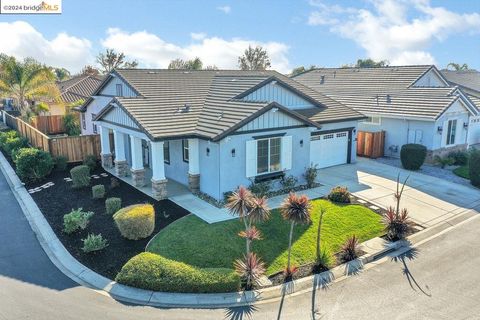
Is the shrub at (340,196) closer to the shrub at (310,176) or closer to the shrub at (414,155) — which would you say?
the shrub at (310,176)

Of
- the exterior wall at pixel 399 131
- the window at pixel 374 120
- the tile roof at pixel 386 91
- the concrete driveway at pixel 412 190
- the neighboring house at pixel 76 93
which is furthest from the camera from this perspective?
the neighboring house at pixel 76 93

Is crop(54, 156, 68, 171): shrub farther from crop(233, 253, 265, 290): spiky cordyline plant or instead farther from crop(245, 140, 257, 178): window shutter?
crop(233, 253, 265, 290): spiky cordyline plant

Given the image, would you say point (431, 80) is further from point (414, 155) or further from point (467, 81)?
point (467, 81)

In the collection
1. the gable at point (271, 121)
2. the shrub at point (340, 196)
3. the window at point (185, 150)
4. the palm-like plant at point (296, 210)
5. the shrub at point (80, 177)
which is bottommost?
the shrub at point (340, 196)

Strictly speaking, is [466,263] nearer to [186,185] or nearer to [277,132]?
[277,132]

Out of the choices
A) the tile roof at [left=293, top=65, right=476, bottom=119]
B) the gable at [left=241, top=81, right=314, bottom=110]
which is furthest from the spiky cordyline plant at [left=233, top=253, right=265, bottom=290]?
the tile roof at [left=293, top=65, right=476, bottom=119]

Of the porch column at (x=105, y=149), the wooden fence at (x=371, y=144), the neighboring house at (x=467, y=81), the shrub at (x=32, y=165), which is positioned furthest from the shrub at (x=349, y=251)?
the neighboring house at (x=467, y=81)

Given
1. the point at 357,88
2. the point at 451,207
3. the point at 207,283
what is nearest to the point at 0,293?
the point at 207,283
